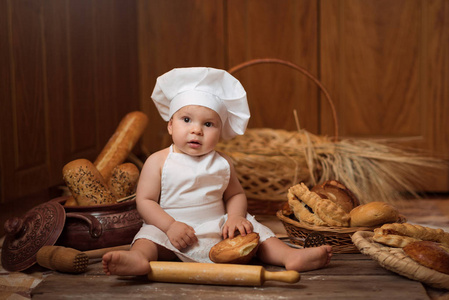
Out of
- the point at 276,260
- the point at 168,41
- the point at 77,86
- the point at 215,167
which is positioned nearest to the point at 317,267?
the point at 276,260

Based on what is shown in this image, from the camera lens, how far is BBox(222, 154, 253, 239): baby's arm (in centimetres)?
128

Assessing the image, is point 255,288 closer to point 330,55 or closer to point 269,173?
point 269,173

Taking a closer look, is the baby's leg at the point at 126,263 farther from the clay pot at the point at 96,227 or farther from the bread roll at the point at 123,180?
the bread roll at the point at 123,180

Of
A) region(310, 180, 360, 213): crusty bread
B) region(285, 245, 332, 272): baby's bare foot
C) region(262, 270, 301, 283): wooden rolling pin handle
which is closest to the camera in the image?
region(262, 270, 301, 283): wooden rolling pin handle

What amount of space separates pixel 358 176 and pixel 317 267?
70cm

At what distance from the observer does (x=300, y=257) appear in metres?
1.19

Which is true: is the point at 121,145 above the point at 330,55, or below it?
below

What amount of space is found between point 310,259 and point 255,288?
0.51 ft

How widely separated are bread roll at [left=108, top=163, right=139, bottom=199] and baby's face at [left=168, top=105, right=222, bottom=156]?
9.8 inches

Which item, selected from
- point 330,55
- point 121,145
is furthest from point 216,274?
point 330,55

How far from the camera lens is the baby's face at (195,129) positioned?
4.30ft

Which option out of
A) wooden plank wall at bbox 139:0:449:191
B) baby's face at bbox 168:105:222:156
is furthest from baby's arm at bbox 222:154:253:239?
wooden plank wall at bbox 139:0:449:191

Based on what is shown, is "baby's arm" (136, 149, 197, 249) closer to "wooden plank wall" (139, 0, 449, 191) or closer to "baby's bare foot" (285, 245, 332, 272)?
"baby's bare foot" (285, 245, 332, 272)

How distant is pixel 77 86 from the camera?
2080 mm
